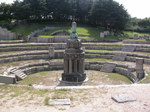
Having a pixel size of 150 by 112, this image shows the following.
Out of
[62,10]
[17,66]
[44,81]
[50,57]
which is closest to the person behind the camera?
[44,81]

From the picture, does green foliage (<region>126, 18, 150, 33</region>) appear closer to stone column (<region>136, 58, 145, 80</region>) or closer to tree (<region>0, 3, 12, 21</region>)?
tree (<region>0, 3, 12, 21</region>)

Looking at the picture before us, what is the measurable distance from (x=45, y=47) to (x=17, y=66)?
10.0 m

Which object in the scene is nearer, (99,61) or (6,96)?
(6,96)

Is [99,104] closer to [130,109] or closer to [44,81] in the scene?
[130,109]

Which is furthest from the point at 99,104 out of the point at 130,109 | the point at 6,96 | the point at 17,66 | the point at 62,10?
the point at 62,10

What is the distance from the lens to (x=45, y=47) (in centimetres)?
3306

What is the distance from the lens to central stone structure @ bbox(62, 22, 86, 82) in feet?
67.9

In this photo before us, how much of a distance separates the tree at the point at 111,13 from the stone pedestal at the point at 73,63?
1301 inches

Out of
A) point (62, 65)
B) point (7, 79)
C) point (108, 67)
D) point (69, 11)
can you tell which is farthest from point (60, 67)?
point (69, 11)

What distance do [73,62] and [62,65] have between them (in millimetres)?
5653

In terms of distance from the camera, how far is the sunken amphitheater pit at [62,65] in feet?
66.0

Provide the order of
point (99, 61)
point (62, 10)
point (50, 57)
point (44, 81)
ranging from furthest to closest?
1. point (62, 10)
2. point (50, 57)
3. point (99, 61)
4. point (44, 81)

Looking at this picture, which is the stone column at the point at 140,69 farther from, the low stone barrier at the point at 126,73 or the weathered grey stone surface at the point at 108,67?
the weathered grey stone surface at the point at 108,67

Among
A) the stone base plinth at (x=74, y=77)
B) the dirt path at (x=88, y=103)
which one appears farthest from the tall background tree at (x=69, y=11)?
the dirt path at (x=88, y=103)
